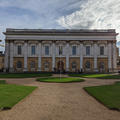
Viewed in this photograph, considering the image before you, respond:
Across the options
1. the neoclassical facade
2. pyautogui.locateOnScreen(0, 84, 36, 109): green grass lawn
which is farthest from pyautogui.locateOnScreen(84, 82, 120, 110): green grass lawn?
the neoclassical facade

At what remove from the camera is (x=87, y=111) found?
18.1 ft

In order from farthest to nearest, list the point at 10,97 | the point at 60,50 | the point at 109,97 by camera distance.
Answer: the point at 60,50 < the point at 109,97 < the point at 10,97

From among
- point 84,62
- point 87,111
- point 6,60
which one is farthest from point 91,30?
point 87,111

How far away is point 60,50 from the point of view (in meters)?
38.3

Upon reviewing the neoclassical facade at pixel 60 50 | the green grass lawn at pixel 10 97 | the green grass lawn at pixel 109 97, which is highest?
the neoclassical facade at pixel 60 50

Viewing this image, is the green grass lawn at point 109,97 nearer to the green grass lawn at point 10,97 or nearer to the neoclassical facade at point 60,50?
the green grass lawn at point 10,97

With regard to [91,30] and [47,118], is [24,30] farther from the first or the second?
[47,118]

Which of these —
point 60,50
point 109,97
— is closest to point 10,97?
point 109,97

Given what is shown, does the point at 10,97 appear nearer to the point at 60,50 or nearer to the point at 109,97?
the point at 109,97

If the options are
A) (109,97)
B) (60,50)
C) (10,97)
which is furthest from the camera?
(60,50)

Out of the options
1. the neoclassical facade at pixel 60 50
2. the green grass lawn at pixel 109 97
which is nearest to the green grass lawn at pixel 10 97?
the green grass lawn at pixel 109 97

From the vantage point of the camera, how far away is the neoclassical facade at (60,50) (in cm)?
3834

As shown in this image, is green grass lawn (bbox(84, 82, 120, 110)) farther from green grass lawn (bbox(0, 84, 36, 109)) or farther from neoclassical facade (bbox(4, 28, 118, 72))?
neoclassical facade (bbox(4, 28, 118, 72))

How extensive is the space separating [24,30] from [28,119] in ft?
123
